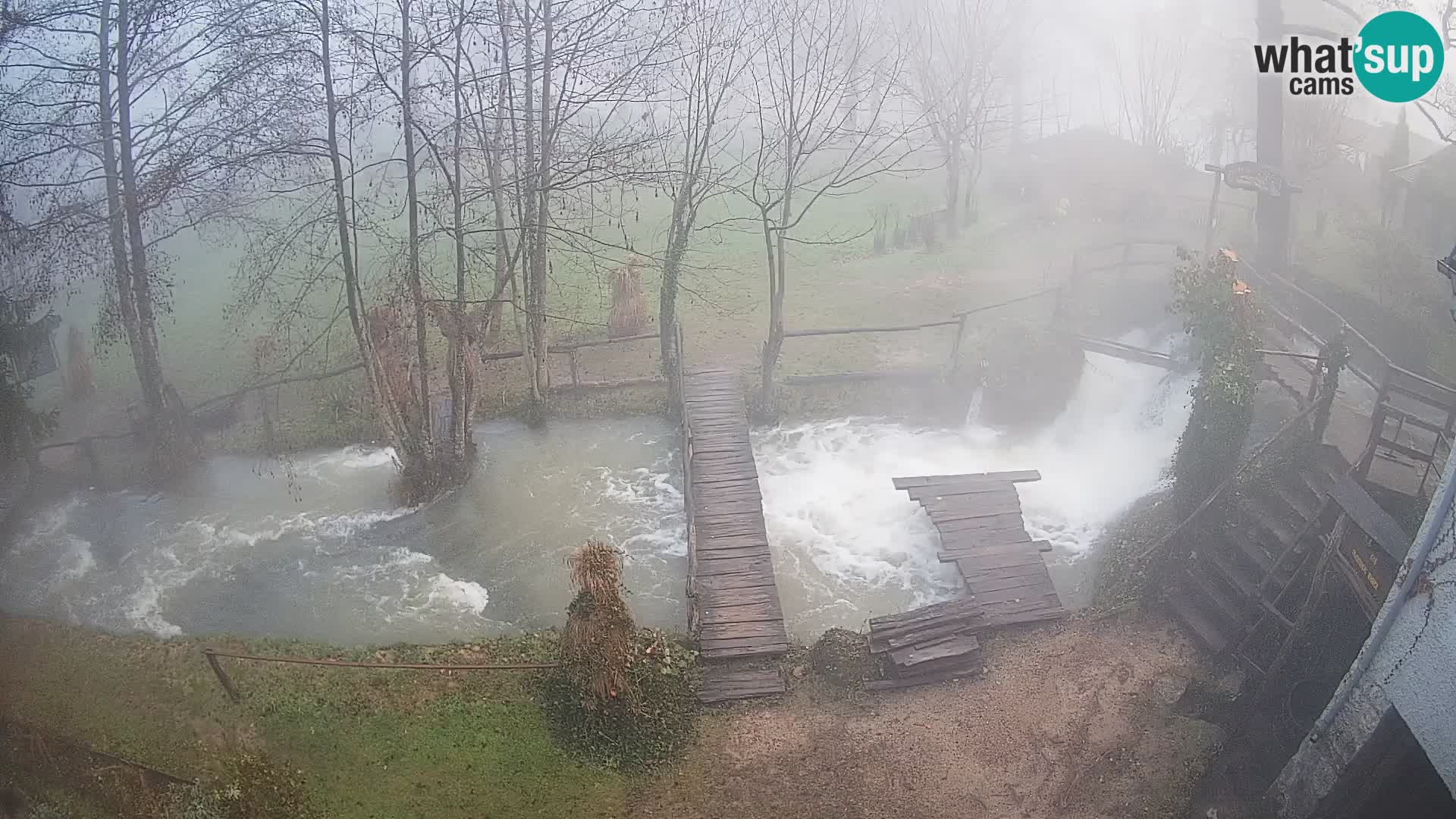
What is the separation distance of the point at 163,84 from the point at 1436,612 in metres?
19.9

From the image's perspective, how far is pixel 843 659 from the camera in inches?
462

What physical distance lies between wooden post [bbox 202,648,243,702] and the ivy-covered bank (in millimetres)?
167

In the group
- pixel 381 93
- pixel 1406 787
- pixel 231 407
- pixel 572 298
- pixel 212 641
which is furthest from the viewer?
pixel 572 298

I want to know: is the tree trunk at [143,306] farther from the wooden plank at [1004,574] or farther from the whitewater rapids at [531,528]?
the wooden plank at [1004,574]

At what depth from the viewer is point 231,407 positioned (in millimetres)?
18391

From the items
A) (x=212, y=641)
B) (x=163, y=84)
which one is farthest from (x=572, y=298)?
(x=212, y=641)

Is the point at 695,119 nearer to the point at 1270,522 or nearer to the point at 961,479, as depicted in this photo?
the point at 961,479

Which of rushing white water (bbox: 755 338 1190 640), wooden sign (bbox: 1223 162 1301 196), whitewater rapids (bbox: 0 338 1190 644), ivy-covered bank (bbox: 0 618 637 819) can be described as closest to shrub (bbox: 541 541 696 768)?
ivy-covered bank (bbox: 0 618 637 819)

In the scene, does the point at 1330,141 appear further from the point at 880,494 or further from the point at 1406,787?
the point at 1406,787

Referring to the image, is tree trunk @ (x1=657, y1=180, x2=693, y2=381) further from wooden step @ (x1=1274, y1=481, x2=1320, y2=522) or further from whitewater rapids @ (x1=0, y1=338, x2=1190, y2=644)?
wooden step @ (x1=1274, y1=481, x2=1320, y2=522)

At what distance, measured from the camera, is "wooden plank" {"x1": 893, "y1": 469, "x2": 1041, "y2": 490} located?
51.0ft

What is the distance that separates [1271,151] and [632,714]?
70.1 ft

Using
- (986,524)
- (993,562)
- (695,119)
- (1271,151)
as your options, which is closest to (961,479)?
(986,524)

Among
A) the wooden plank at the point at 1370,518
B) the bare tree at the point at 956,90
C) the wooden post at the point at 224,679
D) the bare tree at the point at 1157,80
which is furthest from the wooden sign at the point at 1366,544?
the bare tree at the point at 1157,80
